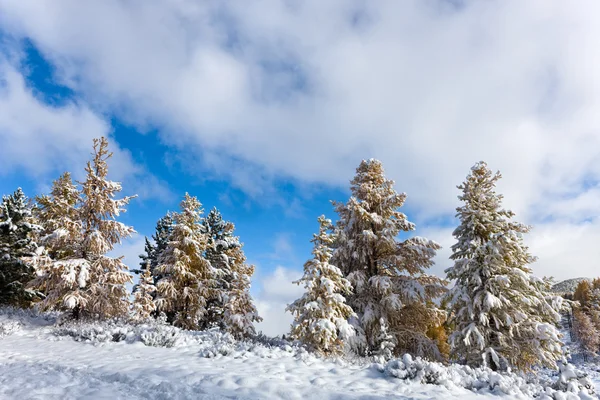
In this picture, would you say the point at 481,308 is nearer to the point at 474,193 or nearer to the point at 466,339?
the point at 466,339

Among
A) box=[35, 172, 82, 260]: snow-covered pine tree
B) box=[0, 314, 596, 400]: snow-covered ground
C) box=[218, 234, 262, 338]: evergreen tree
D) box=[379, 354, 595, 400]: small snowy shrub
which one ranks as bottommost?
box=[0, 314, 596, 400]: snow-covered ground

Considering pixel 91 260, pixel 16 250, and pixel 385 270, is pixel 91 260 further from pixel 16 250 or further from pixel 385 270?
pixel 385 270

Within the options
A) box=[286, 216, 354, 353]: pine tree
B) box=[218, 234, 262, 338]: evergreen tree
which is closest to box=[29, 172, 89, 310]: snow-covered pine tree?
box=[218, 234, 262, 338]: evergreen tree

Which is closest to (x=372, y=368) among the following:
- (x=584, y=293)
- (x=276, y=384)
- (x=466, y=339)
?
(x=276, y=384)

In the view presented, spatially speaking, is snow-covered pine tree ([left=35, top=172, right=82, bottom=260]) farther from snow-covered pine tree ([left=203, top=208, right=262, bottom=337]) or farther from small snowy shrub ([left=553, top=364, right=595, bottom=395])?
small snowy shrub ([left=553, top=364, right=595, bottom=395])

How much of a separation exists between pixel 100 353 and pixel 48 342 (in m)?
3.69

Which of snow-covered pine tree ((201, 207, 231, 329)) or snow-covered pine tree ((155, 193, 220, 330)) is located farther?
snow-covered pine tree ((201, 207, 231, 329))

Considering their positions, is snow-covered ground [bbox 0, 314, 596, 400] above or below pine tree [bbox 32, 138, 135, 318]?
below

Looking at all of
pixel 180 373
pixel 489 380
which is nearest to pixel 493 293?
pixel 489 380

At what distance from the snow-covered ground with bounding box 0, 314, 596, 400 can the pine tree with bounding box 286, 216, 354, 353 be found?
126cm

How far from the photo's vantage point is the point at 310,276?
1359 cm

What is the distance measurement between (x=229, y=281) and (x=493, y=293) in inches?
752

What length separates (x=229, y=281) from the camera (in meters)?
26.8

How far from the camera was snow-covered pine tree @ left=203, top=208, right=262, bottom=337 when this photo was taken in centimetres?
1911
